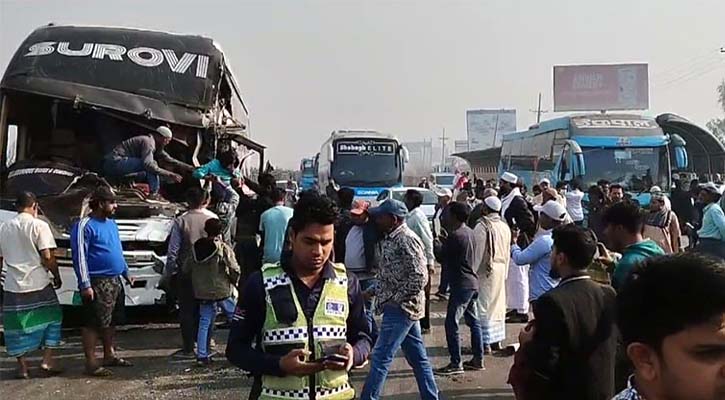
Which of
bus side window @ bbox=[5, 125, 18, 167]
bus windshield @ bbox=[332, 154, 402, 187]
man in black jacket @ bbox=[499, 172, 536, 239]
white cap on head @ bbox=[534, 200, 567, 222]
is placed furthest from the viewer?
bus windshield @ bbox=[332, 154, 402, 187]

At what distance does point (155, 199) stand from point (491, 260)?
4264 millimetres

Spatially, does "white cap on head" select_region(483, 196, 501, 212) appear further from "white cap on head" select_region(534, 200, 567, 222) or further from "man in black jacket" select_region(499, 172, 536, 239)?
"man in black jacket" select_region(499, 172, 536, 239)

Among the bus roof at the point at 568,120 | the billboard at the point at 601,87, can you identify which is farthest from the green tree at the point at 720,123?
the bus roof at the point at 568,120

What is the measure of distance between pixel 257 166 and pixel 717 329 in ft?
51.1

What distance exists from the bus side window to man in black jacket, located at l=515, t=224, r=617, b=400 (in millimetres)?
8134

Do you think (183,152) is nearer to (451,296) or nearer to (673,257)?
(451,296)

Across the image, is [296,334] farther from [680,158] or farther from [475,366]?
[680,158]

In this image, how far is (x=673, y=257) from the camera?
6.53 ft

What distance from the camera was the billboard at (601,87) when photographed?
2339 inches

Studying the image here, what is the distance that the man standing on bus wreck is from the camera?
10100 mm

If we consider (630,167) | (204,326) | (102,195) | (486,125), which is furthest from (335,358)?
(486,125)

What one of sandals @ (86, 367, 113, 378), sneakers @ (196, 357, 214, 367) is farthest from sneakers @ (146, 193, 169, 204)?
sandals @ (86, 367, 113, 378)

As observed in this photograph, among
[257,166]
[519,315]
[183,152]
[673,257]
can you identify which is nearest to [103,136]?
[183,152]

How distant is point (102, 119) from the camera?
1023cm
